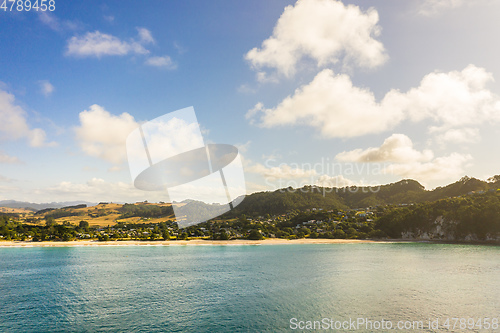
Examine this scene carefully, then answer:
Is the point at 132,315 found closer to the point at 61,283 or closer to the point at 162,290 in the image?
the point at 162,290

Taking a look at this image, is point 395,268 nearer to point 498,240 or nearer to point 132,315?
point 132,315

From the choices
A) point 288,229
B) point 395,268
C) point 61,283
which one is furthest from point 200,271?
point 288,229

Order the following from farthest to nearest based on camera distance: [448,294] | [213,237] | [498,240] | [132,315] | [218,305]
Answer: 1. [213,237]
2. [498,240]
3. [448,294]
4. [218,305]
5. [132,315]

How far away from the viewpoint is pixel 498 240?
9956cm

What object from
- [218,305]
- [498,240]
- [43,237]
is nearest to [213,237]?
[43,237]

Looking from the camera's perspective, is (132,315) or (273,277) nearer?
(132,315)

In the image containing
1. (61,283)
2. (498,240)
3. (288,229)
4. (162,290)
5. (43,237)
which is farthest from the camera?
(288,229)

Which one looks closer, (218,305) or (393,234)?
(218,305)

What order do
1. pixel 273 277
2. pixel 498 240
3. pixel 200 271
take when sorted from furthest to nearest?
pixel 498 240 → pixel 200 271 → pixel 273 277

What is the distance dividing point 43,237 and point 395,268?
140 meters

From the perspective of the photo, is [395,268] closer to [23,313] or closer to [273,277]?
[273,277]

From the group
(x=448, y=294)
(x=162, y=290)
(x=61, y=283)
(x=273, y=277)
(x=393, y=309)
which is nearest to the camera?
(x=393, y=309)

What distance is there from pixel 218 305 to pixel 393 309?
1841 centimetres

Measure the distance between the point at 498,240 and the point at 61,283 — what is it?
13928cm
